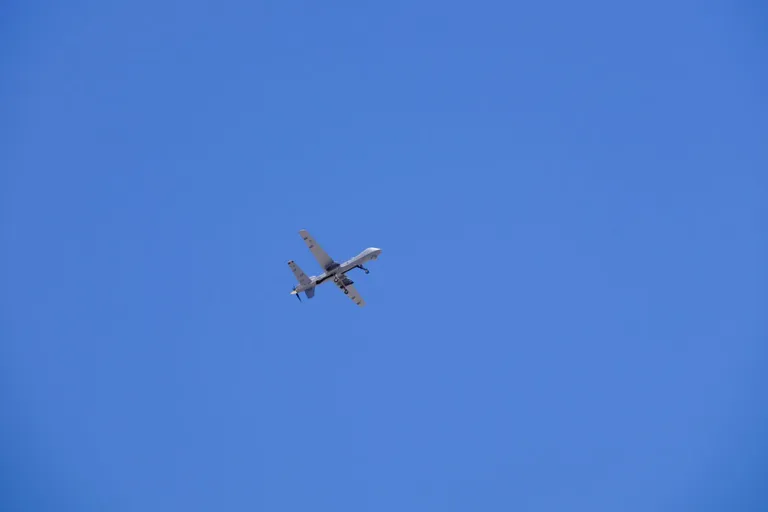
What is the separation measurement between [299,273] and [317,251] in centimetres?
403

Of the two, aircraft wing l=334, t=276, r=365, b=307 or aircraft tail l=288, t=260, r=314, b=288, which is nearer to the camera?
aircraft tail l=288, t=260, r=314, b=288

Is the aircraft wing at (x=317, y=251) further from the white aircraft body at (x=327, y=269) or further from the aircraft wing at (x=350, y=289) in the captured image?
the aircraft wing at (x=350, y=289)

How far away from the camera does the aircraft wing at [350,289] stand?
109875 mm

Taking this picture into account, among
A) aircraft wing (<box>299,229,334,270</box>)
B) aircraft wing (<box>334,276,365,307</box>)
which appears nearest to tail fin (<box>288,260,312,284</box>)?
aircraft wing (<box>299,229,334,270</box>)

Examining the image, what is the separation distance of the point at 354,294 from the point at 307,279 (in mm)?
7981

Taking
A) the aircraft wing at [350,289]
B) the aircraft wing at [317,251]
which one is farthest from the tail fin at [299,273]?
the aircraft wing at [350,289]

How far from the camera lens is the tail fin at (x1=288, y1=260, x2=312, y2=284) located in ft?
353

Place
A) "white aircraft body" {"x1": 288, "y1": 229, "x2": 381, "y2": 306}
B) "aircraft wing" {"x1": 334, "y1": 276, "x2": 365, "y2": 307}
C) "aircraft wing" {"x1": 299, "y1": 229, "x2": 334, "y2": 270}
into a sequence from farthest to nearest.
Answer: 1. "aircraft wing" {"x1": 334, "y1": 276, "x2": 365, "y2": 307}
2. "white aircraft body" {"x1": 288, "y1": 229, "x2": 381, "y2": 306}
3. "aircraft wing" {"x1": 299, "y1": 229, "x2": 334, "y2": 270}

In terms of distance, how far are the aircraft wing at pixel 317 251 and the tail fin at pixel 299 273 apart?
2.59 meters

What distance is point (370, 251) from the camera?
107125 mm

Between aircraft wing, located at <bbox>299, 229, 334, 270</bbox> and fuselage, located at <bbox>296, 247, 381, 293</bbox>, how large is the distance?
76 cm

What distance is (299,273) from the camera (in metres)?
108

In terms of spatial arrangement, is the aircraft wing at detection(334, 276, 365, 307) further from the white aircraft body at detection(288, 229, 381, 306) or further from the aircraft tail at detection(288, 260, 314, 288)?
the aircraft tail at detection(288, 260, 314, 288)

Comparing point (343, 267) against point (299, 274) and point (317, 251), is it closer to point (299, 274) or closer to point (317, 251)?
point (317, 251)
